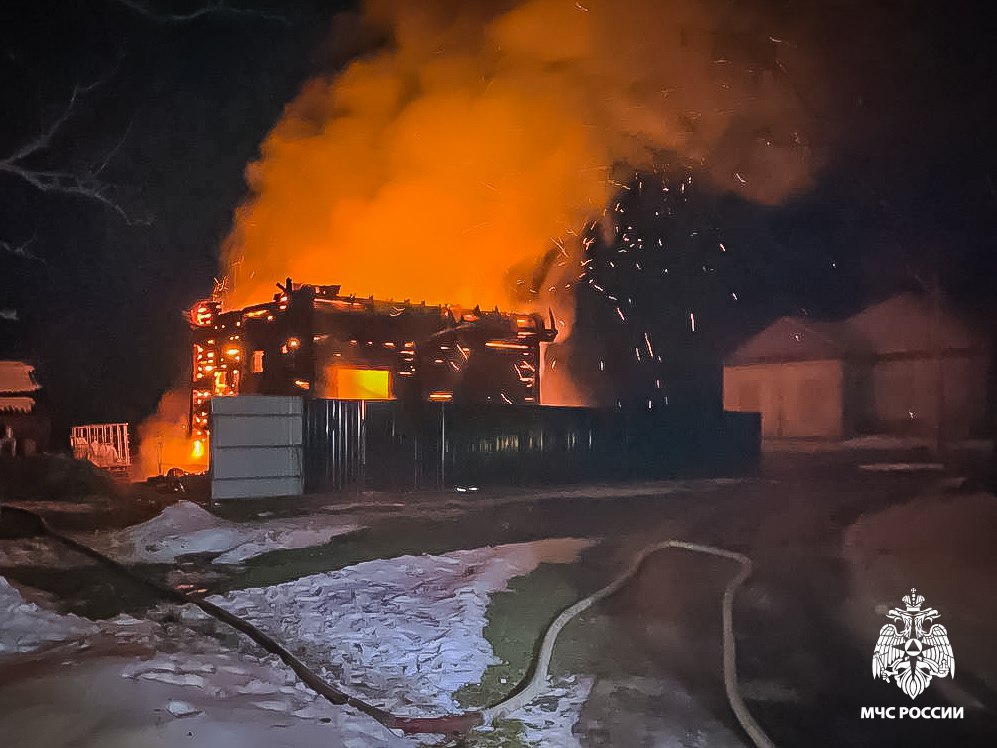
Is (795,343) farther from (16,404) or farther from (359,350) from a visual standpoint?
(16,404)

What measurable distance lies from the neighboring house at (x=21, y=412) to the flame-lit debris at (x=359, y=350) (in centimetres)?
612

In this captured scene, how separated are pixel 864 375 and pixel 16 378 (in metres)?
36.8

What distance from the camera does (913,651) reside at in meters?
6.29

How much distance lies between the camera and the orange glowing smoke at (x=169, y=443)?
24078mm

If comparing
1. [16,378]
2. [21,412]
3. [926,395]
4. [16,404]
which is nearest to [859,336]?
[926,395]

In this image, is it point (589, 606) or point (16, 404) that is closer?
point (589, 606)

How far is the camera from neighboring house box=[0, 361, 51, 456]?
2533cm

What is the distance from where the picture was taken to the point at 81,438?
93.4ft

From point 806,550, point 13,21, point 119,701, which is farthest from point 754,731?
point 13,21

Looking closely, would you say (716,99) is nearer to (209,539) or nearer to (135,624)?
(209,539)

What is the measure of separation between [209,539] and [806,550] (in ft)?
28.0

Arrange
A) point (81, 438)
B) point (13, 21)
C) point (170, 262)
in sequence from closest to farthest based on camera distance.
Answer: point (13, 21)
point (81, 438)
point (170, 262)

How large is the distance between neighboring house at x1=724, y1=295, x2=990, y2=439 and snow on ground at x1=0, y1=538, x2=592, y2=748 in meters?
30.0

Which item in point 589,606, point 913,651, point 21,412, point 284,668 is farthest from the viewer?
point 21,412
